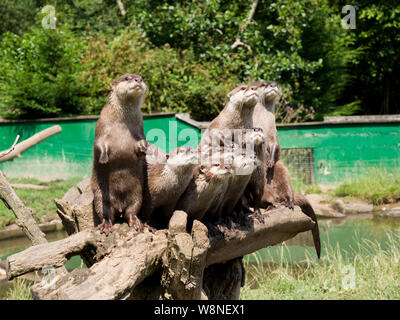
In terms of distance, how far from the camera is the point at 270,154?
4078 mm

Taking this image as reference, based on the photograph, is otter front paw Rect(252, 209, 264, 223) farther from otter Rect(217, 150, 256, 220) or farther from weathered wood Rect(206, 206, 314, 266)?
otter Rect(217, 150, 256, 220)

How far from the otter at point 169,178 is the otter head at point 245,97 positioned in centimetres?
81

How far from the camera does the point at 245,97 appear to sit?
3.65m

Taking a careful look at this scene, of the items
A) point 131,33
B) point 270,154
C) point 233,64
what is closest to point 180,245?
point 270,154

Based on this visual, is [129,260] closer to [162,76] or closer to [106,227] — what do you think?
[106,227]

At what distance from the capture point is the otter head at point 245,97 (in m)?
3.64

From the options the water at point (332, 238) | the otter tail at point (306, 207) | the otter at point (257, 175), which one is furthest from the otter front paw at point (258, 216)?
the water at point (332, 238)

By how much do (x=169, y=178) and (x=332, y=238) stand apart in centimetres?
605

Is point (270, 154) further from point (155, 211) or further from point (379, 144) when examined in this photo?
point (379, 144)

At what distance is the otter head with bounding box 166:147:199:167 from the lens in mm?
2996

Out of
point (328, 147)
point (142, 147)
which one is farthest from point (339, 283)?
→ point (328, 147)

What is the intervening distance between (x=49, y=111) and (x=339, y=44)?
891 centimetres

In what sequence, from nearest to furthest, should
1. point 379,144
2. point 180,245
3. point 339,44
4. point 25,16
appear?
point 180,245, point 379,144, point 339,44, point 25,16

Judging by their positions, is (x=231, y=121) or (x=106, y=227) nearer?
(x=106, y=227)
